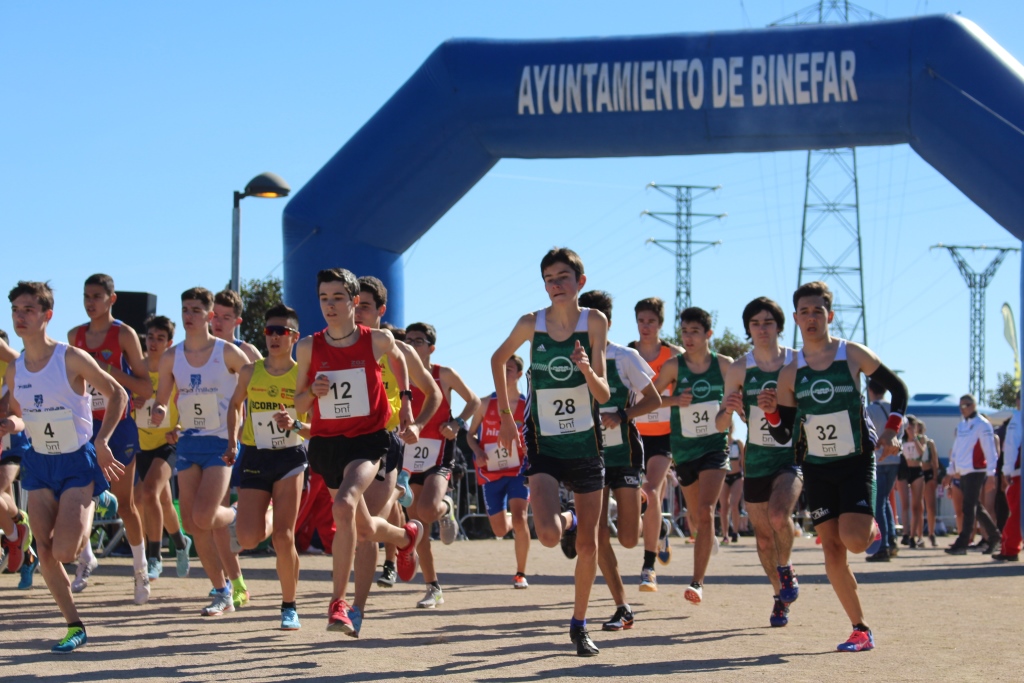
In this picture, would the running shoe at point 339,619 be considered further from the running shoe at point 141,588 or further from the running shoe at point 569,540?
the running shoe at point 141,588

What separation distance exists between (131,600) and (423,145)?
20.9 feet

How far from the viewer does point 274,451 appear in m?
8.12

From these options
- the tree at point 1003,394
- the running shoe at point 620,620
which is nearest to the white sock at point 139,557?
the running shoe at point 620,620

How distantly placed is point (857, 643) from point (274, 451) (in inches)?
151

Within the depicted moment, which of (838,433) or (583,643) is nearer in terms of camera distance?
(583,643)

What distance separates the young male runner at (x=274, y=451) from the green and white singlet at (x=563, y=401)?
1.64 metres

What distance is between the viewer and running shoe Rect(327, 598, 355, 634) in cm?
663

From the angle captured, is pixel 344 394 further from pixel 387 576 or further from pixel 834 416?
pixel 387 576

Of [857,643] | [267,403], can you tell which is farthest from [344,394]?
[857,643]

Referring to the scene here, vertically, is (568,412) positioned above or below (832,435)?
above

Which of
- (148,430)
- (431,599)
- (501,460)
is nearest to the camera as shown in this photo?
(431,599)

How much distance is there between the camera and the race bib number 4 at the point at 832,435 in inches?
279

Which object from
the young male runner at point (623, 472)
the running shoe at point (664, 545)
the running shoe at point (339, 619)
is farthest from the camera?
the running shoe at point (664, 545)

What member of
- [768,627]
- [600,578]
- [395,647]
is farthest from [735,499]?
[395,647]
